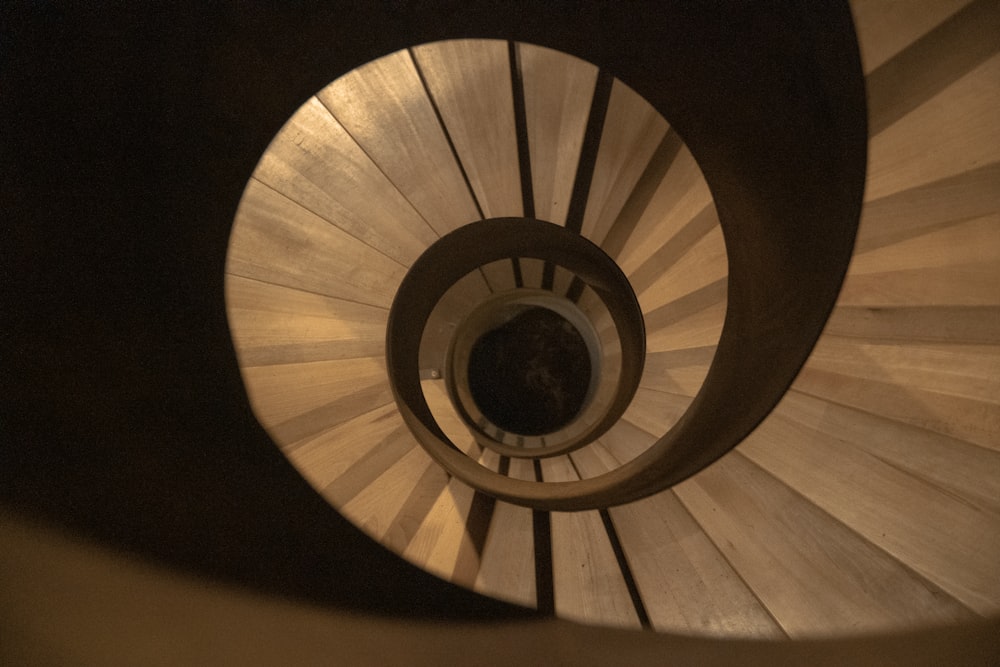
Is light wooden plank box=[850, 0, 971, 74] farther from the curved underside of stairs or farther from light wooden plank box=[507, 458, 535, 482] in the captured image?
light wooden plank box=[507, 458, 535, 482]

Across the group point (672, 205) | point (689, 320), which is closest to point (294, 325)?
point (672, 205)

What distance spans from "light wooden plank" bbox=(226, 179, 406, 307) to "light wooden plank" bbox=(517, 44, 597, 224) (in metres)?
0.74

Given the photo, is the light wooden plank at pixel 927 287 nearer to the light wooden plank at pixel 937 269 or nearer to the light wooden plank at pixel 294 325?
the light wooden plank at pixel 937 269

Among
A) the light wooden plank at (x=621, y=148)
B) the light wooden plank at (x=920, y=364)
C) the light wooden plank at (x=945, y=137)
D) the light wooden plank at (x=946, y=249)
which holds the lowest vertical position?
the light wooden plank at (x=920, y=364)

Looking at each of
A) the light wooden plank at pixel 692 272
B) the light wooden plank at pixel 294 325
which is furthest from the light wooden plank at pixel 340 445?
the light wooden plank at pixel 692 272

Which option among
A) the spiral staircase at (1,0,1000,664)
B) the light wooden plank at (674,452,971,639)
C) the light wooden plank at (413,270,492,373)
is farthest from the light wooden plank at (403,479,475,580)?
the light wooden plank at (413,270,492,373)

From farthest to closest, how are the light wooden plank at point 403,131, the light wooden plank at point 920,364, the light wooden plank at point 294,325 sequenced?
1. the light wooden plank at point 403,131
2. the light wooden plank at point 294,325
3. the light wooden plank at point 920,364

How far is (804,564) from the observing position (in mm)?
1034

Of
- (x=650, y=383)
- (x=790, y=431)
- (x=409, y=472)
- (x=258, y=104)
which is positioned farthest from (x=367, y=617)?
(x=650, y=383)

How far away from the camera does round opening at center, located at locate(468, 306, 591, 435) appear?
339 cm

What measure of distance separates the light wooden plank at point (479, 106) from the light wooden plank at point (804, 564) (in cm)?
140

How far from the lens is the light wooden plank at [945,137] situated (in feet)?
3.21

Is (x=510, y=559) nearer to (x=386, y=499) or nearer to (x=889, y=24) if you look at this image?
(x=386, y=499)

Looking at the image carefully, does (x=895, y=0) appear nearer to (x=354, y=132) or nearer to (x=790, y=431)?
(x=790, y=431)
